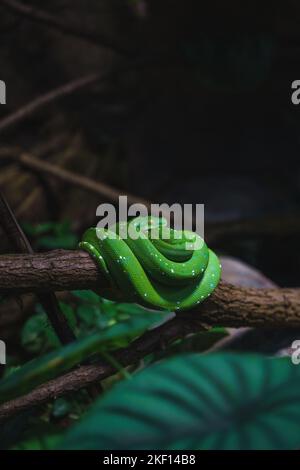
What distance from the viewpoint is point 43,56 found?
14.3ft

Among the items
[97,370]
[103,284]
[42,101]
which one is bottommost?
[97,370]

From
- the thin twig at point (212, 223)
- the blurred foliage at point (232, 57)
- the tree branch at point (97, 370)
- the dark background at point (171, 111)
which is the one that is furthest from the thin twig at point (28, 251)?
the blurred foliage at point (232, 57)

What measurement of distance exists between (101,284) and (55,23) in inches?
103

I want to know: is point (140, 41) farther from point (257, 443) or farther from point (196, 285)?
point (257, 443)

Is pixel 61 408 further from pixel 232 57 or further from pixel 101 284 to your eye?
pixel 232 57

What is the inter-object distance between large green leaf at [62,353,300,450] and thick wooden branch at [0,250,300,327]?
59 cm

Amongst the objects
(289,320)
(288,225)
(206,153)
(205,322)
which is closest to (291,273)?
(288,225)

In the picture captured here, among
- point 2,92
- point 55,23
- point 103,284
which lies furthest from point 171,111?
point 103,284

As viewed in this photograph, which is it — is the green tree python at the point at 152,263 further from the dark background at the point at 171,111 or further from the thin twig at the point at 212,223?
the dark background at the point at 171,111

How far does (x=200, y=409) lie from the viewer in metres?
0.95

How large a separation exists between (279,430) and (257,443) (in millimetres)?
43

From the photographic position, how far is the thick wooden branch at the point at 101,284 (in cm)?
147

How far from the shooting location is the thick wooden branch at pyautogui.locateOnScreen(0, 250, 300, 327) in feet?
4.84
